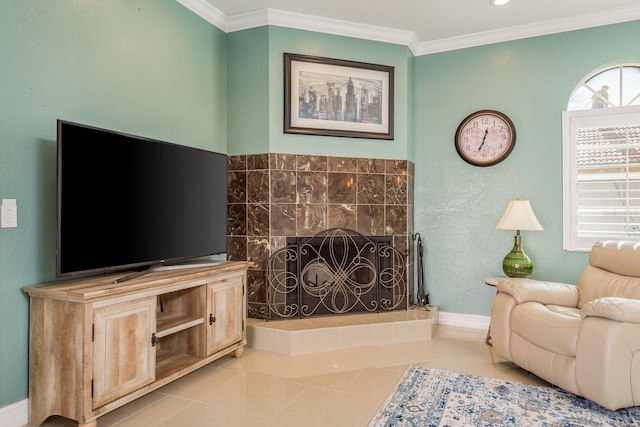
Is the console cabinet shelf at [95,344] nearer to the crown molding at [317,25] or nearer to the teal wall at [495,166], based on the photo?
the crown molding at [317,25]

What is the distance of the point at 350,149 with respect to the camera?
147 inches

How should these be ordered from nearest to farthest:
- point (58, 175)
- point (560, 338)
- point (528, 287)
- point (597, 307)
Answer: point (58, 175) < point (597, 307) < point (560, 338) < point (528, 287)

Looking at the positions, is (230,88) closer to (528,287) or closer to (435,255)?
(435,255)

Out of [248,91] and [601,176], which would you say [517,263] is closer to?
[601,176]

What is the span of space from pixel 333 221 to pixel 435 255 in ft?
3.94

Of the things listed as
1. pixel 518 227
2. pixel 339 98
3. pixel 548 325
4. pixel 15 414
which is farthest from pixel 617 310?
pixel 15 414

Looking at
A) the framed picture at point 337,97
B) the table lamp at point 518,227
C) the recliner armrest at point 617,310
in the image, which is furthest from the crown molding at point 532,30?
the recliner armrest at point 617,310

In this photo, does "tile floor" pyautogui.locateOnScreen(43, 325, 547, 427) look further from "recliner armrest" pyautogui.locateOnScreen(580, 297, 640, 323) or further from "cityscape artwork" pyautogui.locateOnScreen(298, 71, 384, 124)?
"cityscape artwork" pyautogui.locateOnScreen(298, 71, 384, 124)

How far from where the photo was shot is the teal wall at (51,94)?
2.05 metres

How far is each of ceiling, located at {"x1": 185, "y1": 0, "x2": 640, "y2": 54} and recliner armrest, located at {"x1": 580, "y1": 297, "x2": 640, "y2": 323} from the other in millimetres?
2409

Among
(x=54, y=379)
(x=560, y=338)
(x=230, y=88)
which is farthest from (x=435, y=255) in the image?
(x=54, y=379)

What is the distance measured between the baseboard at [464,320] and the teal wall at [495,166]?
0.06 m

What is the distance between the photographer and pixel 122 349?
214cm

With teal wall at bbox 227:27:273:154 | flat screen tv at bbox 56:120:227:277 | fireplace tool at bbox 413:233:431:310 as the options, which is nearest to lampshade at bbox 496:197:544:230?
fireplace tool at bbox 413:233:431:310
